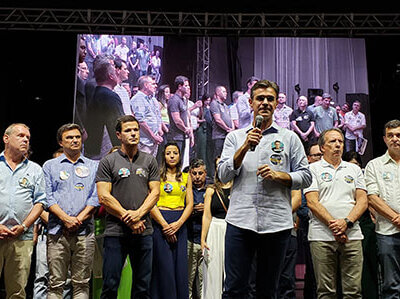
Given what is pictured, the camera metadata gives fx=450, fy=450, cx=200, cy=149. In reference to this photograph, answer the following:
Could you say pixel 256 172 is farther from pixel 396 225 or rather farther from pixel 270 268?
pixel 396 225

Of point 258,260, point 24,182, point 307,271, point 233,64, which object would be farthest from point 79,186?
point 233,64

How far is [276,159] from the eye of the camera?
251 cm

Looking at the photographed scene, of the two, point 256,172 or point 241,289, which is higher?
point 256,172

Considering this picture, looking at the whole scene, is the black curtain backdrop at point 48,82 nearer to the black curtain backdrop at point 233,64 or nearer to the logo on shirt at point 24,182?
the black curtain backdrop at point 233,64

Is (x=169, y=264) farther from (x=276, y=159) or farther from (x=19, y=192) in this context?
(x=276, y=159)

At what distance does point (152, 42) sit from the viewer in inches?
277

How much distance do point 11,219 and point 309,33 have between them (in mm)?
5708

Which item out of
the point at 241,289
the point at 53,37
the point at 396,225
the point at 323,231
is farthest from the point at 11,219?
the point at 53,37

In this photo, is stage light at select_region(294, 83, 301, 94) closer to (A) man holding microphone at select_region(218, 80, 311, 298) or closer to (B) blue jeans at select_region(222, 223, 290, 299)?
(A) man holding microphone at select_region(218, 80, 311, 298)

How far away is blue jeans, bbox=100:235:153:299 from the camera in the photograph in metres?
3.15

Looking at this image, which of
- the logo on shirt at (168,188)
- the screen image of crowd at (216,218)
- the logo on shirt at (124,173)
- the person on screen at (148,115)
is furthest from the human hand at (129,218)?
the person on screen at (148,115)

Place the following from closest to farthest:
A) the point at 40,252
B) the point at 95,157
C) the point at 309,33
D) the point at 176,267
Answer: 1. the point at 176,267
2. the point at 40,252
3. the point at 95,157
4. the point at 309,33

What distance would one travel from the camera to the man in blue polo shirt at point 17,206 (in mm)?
3500

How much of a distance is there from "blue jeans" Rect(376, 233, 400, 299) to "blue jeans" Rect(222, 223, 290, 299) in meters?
1.56
